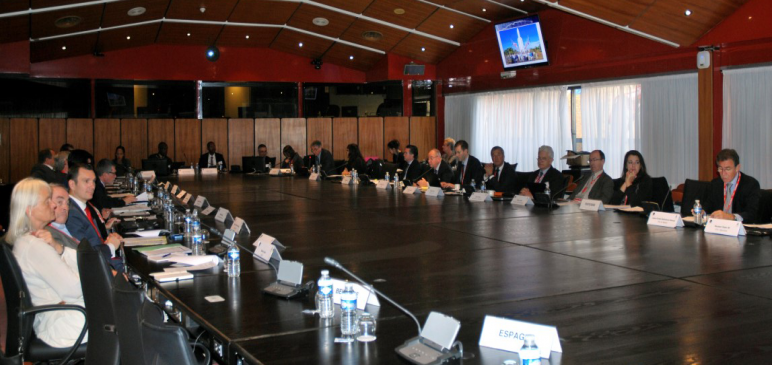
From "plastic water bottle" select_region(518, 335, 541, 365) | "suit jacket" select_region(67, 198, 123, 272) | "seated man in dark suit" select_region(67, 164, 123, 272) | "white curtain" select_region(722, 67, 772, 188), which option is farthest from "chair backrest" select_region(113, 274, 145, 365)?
"white curtain" select_region(722, 67, 772, 188)

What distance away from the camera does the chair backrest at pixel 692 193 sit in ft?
18.7

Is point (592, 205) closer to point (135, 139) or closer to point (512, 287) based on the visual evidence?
point (512, 287)

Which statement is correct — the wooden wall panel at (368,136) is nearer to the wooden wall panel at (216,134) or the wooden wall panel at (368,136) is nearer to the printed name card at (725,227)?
the wooden wall panel at (216,134)

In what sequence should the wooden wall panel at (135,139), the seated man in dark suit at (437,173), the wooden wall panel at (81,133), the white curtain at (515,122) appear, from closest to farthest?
the seated man in dark suit at (437,173)
the white curtain at (515,122)
the wooden wall panel at (81,133)
the wooden wall panel at (135,139)

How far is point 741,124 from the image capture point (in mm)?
8273

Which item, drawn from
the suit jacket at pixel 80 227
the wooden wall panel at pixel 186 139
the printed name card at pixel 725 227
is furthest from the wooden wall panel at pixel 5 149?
the printed name card at pixel 725 227

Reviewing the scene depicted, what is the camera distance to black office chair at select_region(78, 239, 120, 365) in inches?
94.4

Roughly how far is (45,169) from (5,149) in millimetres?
5816

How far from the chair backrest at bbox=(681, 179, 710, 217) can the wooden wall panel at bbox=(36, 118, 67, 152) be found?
1060 cm

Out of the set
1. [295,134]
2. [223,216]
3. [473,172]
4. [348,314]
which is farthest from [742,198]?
[295,134]

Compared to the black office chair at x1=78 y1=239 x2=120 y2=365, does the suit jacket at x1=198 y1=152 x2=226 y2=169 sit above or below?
above

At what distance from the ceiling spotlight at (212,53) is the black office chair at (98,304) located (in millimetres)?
11525

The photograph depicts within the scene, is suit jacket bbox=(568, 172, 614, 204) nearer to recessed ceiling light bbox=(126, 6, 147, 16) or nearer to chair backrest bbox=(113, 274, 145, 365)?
chair backrest bbox=(113, 274, 145, 365)

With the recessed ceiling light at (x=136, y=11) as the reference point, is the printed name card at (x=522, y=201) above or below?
below
